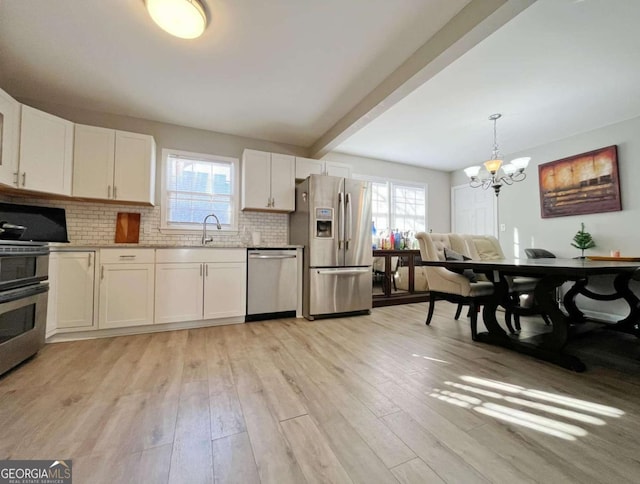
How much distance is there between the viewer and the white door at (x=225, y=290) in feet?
9.46

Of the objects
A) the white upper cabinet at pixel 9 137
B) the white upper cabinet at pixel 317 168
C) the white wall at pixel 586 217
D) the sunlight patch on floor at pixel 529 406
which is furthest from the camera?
the white upper cabinet at pixel 317 168

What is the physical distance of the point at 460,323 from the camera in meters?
3.03

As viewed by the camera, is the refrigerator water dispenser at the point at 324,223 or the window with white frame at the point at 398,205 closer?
the refrigerator water dispenser at the point at 324,223

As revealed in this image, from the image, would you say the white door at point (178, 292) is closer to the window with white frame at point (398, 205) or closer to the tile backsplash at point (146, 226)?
the tile backsplash at point (146, 226)

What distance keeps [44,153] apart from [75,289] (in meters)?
1.35

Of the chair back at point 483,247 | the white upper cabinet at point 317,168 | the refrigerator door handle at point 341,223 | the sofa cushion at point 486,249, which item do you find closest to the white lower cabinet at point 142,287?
the refrigerator door handle at point 341,223

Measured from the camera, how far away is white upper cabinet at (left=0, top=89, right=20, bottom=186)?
2.19 meters

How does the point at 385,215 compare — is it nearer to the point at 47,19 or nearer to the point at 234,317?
the point at 234,317

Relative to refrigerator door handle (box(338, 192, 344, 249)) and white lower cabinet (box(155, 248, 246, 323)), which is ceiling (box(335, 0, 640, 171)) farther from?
white lower cabinet (box(155, 248, 246, 323))

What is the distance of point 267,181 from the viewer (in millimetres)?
3521

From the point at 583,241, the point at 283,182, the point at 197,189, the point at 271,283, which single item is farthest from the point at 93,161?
the point at 583,241

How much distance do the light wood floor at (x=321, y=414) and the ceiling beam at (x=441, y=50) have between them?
2.29 meters

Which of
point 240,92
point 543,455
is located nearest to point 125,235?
point 240,92

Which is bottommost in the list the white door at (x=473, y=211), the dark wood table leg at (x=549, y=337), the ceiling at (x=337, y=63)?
the dark wood table leg at (x=549, y=337)
